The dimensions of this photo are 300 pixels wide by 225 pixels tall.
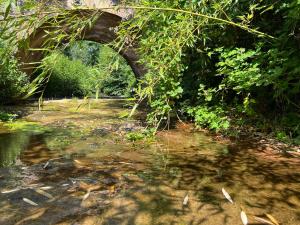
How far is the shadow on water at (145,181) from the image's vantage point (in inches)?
116

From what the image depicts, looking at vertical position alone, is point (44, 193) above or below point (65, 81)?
below

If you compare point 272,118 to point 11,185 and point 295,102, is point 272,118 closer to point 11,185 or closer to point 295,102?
point 295,102

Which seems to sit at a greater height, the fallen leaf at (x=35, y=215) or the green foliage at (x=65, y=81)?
the green foliage at (x=65, y=81)

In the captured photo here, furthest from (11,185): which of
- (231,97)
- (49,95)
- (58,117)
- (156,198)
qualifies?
(49,95)

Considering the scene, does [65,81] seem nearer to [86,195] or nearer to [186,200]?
[86,195]

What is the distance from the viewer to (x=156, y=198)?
335cm

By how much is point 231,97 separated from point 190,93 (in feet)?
2.96

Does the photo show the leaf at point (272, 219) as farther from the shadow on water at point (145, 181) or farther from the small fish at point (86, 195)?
the small fish at point (86, 195)

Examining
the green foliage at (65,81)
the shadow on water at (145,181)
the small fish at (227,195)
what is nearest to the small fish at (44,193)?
the shadow on water at (145,181)

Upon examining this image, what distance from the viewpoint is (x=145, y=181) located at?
3854mm

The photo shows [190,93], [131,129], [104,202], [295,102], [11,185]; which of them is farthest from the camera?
[190,93]

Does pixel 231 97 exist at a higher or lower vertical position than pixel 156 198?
higher

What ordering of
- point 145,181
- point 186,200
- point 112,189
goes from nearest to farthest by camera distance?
1. point 186,200
2. point 112,189
3. point 145,181

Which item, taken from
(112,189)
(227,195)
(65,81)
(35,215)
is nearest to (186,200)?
(227,195)
